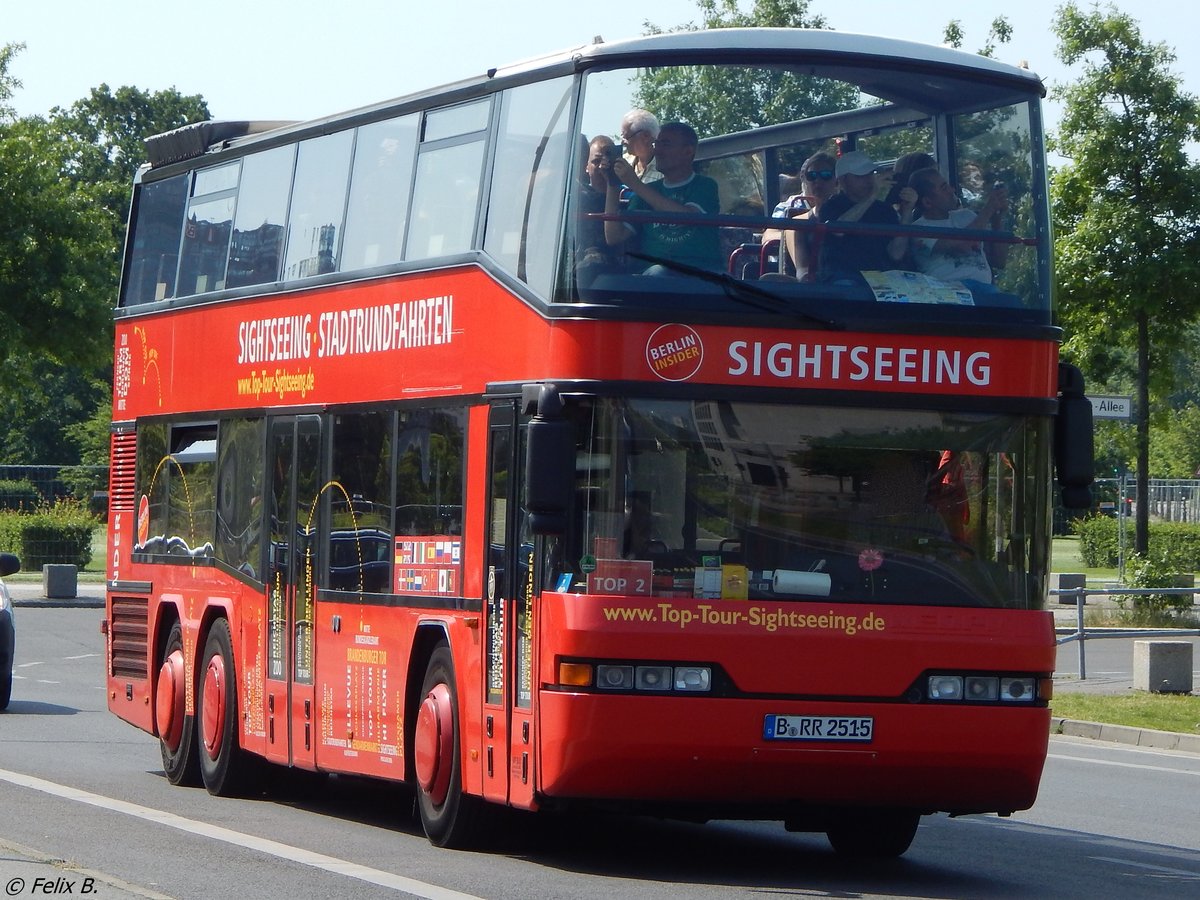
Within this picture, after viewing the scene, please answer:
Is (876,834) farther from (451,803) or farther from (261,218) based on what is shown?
(261,218)

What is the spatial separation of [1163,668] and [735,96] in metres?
13.5

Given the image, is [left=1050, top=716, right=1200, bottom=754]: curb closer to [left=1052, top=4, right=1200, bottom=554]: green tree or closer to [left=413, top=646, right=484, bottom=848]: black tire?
[left=413, top=646, right=484, bottom=848]: black tire

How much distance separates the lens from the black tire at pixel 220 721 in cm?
1462

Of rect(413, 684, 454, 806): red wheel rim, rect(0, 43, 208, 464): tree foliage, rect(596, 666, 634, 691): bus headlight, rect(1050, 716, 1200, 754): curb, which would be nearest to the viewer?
rect(596, 666, 634, 691): bus headlight

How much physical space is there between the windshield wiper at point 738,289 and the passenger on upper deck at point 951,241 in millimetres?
673

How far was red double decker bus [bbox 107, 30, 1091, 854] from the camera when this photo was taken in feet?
33.4

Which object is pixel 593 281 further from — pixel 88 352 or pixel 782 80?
pixel 88 352

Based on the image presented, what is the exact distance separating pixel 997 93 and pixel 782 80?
112cm

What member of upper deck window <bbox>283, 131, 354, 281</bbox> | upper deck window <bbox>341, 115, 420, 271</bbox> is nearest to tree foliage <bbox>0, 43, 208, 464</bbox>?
upper deck window <bbox>283, 131, 354, 281</bbox>

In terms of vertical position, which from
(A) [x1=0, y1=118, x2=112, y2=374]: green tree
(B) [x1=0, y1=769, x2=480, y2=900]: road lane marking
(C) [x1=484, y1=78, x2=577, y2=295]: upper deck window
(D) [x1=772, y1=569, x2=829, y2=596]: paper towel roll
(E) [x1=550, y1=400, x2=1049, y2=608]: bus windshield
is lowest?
(B) [x1=0, y1=769, x2=480, y2=900]: road lane marking

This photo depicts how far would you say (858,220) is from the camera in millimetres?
10547

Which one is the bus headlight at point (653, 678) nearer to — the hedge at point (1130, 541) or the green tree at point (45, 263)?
the hedge at point (1130, 541)

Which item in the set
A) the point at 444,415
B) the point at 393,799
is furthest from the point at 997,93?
the point at 393,799

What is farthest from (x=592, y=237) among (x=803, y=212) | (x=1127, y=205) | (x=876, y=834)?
(x=1127, y=205)
